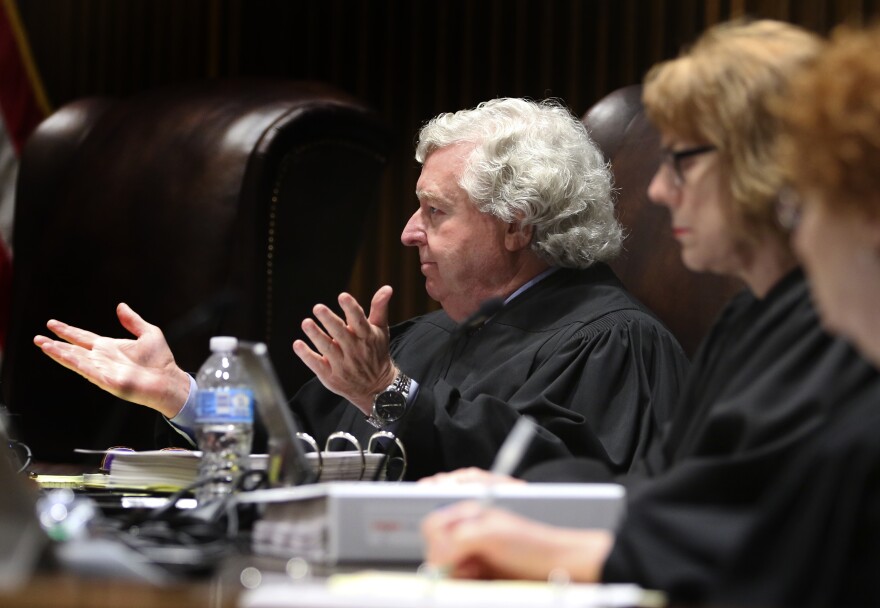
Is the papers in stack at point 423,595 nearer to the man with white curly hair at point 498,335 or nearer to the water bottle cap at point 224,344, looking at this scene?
the water bottle cap at point 224,344

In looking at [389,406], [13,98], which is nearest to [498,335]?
[389,406]

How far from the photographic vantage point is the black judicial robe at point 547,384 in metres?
2.29

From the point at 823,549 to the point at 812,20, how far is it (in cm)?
270

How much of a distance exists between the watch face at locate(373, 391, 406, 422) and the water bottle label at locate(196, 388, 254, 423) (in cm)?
48

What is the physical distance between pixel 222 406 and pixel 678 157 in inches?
29.1

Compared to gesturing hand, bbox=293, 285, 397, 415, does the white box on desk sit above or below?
above

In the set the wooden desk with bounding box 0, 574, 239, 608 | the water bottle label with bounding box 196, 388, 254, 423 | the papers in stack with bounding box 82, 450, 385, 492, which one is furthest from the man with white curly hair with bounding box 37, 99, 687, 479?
the wooden desk with bounding box 0, 574, 239, 608

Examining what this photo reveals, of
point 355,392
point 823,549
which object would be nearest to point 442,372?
point 355,392

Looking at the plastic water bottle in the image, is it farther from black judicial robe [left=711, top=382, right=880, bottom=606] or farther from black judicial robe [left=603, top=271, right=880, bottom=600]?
black judicial robe [left=711, top=382, right=880, bottom=606]

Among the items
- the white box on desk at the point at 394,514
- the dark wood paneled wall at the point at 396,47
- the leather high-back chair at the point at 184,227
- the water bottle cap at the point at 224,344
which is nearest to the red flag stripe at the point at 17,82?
the dark wood paneled wall at the point at 396,47

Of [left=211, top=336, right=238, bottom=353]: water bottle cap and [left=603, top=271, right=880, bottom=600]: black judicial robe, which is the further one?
[left=211, top=336, right=238, bottom=353]: water bottle cap

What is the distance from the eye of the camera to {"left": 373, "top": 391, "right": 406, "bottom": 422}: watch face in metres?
2.30

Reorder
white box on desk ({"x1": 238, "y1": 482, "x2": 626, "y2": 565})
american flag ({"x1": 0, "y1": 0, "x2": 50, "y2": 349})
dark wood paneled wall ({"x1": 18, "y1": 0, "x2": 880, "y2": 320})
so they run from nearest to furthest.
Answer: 1. white box on desk ({"x1": 238, "y1": 482, "x2": 626, "y2": 565})
2. dark wood paneled wall ({"x1": 18, "y1": 0, "x2": 880, "y2": 320})
3. american flag ({"x1": 0, "y1": 0, "x2": 50, "y2": 349})

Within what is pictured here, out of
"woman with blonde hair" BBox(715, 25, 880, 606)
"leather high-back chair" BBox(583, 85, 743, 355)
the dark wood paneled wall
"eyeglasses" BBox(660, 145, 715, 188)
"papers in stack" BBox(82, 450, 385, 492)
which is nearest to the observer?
"woman with blonde hair" BBox(715, 25, 880, 606)
